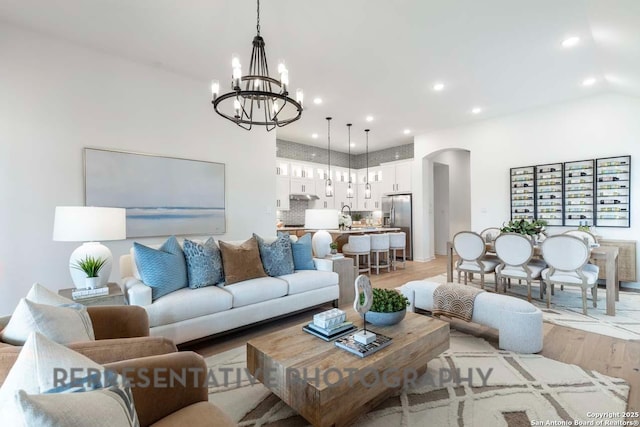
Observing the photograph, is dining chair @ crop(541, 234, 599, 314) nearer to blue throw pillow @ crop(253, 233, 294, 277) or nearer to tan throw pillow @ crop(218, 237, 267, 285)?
blue throw pillow @ crop(253, 233, 294, 277)

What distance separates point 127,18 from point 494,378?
459 cm

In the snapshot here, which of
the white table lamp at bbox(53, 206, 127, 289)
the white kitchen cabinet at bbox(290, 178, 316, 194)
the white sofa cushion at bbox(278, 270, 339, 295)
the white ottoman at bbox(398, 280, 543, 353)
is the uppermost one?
the white kitchen cabinet at bbox(290, 178, 316, 194)

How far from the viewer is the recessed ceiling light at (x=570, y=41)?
3370 millimetres

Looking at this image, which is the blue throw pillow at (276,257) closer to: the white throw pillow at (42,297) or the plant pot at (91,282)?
the plant pot at (91,282)

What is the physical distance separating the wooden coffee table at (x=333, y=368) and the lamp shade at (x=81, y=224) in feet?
5.27

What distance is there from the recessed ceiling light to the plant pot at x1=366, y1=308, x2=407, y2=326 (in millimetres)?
3727

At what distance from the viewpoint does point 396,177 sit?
315 inches

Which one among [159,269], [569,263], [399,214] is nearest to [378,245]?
[399,214]

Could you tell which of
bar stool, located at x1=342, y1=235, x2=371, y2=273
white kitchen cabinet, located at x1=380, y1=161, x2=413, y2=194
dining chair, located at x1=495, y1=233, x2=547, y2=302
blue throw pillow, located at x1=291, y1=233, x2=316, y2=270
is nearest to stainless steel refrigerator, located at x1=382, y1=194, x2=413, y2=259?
white kitchen cabinet, located at x1=380, y1=161, x2=413, y2=194

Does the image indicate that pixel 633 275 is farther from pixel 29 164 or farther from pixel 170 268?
pixel 29 164

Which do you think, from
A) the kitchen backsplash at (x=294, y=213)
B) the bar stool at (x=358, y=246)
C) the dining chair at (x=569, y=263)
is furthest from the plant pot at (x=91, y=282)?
the kitchen backsplash at (x=294, y=213)

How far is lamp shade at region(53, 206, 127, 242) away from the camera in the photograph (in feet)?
7.61

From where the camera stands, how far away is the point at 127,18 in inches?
119

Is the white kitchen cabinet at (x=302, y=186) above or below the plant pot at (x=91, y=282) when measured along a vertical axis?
above
